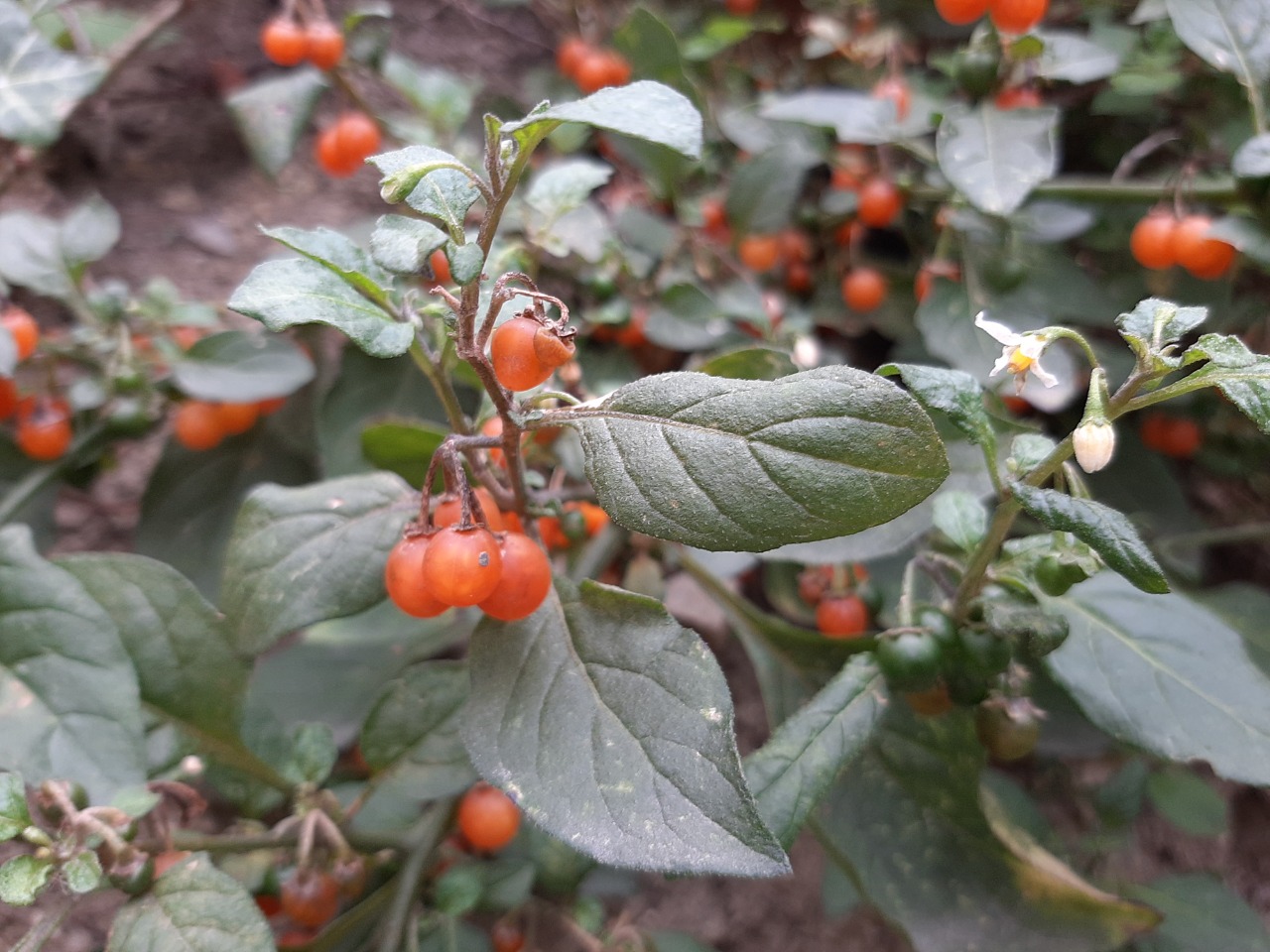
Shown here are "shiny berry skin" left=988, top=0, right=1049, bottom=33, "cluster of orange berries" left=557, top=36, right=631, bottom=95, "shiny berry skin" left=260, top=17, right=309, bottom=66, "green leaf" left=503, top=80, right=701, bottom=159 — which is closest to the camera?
"green leaf" left=503, top=80, right=701, bottom=159

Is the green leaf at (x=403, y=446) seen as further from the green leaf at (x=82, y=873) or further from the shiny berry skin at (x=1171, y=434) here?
the shiny berry skin at (x=1171, y=434)

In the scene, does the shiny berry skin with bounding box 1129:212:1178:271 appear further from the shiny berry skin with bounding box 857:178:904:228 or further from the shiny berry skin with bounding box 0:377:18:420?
the shiny berry skin with bounding box 0:377:18:420

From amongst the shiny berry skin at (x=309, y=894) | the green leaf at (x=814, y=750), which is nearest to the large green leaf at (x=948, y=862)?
the green leaf at (x=814, y=750)

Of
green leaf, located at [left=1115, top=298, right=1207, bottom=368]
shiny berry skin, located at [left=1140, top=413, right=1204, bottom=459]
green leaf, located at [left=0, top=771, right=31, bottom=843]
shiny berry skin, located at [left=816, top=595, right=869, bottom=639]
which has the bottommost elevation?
shiny berry skin, located at [left=1140, top=413, right=1204, bottom=459]

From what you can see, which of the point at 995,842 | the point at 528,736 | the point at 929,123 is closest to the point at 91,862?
the point at 528,736

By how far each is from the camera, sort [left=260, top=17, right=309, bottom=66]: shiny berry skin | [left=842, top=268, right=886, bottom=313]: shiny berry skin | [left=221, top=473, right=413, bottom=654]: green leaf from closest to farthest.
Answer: [left=221, top=473, right=413, bottom=654]: green leaf < [left=260, top=17, right=309, bottom=66]: shiny berry skin < [left=842, top=268, right=886, bottom=313]: shiny berry skin

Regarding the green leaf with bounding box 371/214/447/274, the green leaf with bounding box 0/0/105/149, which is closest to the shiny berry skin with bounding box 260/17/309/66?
the green leaf with bounding box 0/0/105/149

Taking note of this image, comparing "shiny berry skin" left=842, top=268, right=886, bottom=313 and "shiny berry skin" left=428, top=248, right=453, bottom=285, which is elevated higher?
"shiny berry skin" left=428, top=248, right=453, bottom=285

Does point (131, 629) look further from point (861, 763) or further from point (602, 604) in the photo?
point (861, 763)

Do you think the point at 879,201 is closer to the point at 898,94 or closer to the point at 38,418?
the point at 898,94
